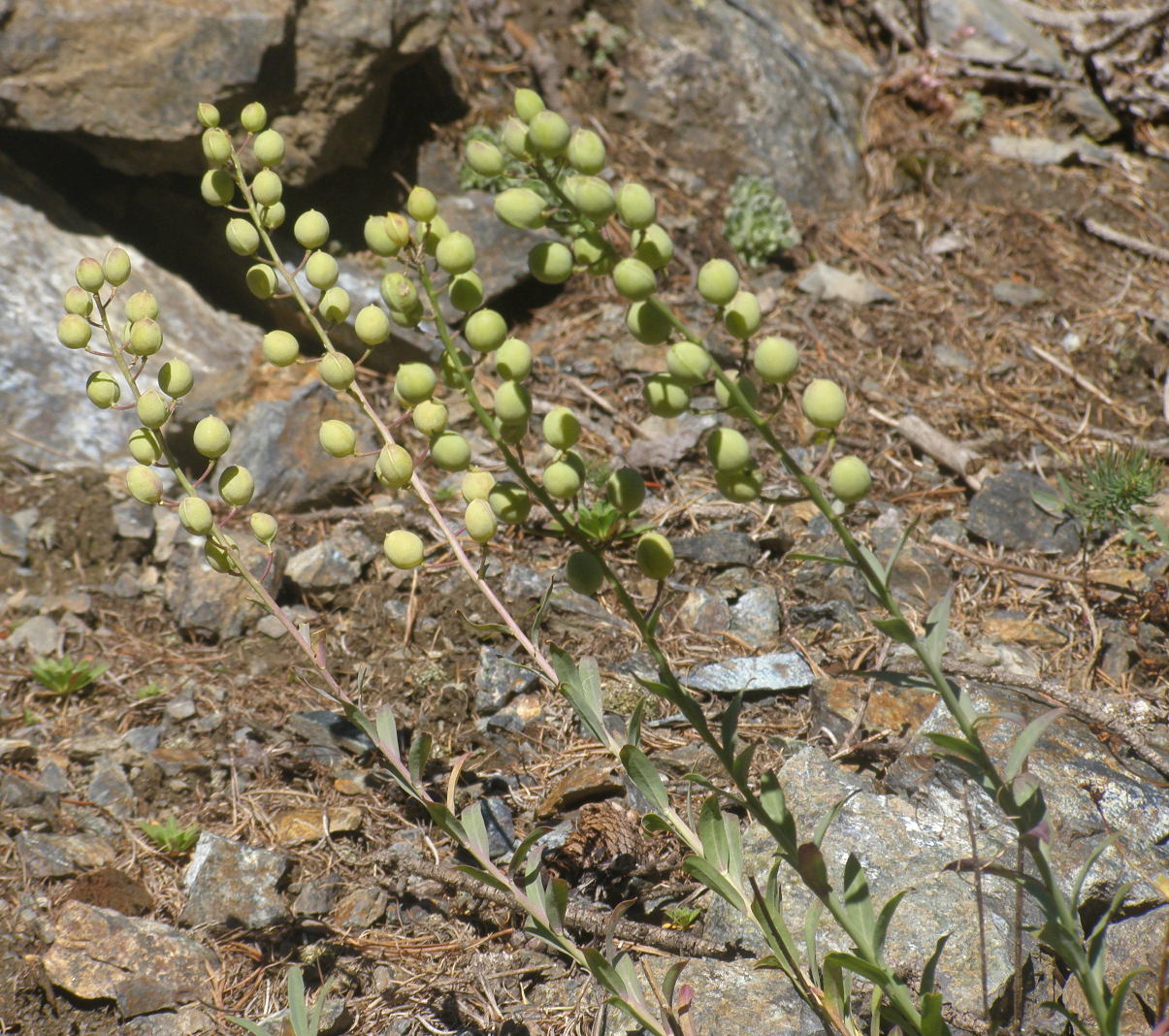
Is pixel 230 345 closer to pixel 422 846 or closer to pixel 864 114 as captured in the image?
pixel 422 846

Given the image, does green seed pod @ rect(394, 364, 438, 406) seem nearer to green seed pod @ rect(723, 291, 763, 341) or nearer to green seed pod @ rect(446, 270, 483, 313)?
green seed pod @ rect(446, 270, 483, 313)

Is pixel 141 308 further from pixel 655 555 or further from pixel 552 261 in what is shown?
pixel 655 555

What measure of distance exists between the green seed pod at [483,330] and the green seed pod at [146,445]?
671 mm

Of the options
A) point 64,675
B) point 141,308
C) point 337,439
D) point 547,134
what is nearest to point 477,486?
point 337,439

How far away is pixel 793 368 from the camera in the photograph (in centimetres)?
121

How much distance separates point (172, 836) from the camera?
7.61ft

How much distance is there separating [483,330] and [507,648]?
157 centimetres

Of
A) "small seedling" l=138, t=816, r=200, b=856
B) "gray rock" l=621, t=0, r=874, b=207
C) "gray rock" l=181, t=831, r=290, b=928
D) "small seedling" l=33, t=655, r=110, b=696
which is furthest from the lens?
"gray rock" l=621, t=0, r=874, b=207

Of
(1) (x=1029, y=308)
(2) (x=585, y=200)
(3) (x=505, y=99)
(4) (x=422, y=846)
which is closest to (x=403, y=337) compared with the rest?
(3) (x=505, y=99)

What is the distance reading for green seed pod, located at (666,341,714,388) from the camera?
1.14 m

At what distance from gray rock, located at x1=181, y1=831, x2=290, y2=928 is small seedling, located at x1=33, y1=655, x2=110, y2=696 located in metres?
0.77

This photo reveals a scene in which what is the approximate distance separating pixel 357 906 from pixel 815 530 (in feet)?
5.43

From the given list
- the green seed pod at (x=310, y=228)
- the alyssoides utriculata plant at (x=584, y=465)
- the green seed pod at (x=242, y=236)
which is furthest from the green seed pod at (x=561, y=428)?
the green seed pod at (x=242, y=236)

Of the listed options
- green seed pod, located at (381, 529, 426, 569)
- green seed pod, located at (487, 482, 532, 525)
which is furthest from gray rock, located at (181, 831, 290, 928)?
green seed pod, located at (487, 482, 532, 525)
